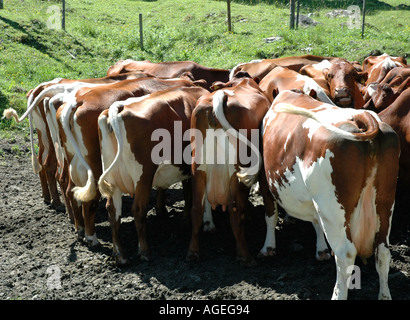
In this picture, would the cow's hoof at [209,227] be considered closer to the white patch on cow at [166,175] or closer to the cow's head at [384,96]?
the white patch on cow at [166,175]

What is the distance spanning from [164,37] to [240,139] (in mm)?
16097

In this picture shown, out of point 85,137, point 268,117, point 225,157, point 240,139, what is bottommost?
point 225,157

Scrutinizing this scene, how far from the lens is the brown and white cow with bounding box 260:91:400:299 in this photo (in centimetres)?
454

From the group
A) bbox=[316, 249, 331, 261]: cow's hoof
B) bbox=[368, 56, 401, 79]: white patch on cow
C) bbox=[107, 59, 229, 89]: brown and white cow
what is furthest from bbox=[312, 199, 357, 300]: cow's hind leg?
bbox=[368, 56, 401, 79]: white patch on cow

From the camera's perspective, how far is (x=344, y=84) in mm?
8562

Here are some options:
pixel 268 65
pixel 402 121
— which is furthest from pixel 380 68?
pixel 402 121

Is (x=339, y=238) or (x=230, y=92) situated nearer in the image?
(x=339, y=238)

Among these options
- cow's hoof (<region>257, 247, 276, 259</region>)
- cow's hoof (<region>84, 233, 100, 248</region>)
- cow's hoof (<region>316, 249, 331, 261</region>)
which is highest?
cow's hoof (<region>316, 249, 331, 261</region>)

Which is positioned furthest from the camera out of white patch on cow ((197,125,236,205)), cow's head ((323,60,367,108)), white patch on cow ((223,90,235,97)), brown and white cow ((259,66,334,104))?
cow's head ((323,60,367,108))

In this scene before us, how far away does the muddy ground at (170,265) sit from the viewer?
5637 mm

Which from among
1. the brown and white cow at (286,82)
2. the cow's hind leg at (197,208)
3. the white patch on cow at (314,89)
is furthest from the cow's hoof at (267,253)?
the brown and white cow at (286,82)

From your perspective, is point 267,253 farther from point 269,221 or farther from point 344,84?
point 344,84

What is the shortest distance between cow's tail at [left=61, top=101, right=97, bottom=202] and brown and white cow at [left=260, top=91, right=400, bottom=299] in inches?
101

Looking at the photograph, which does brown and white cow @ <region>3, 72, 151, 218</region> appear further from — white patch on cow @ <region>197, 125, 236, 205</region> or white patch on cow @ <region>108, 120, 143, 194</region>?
white patch on cow @ <region>197, 125, 236, 205</region>
